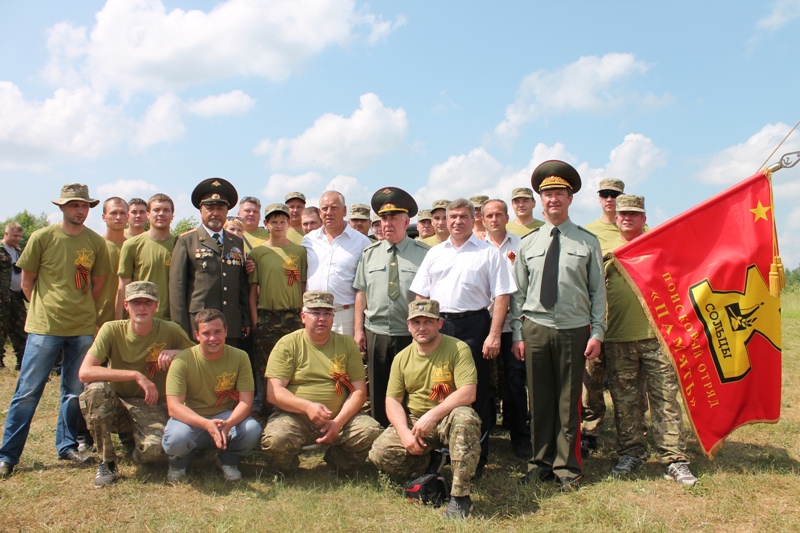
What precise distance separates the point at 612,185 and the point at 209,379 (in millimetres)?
4591

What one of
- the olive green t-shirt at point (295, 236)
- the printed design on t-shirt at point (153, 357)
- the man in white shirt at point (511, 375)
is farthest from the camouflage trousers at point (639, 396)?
the olive green t-shirt at point (295, 236)

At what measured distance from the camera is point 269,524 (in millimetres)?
3873

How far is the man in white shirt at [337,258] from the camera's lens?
5.72 meters

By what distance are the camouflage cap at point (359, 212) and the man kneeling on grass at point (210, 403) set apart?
2747 millimetres

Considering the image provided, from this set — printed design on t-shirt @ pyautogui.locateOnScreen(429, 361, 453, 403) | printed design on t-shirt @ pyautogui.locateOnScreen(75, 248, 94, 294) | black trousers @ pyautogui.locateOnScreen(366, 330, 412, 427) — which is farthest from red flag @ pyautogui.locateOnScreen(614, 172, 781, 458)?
printed design on t-shirt @ pyautogui.locateOnScreen(75, 248, 94, 294)

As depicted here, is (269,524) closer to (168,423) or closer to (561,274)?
(168,423)

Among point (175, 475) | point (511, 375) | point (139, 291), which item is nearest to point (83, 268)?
point (139, 291)

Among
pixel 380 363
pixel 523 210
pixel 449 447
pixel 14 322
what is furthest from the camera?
pixel 14 322

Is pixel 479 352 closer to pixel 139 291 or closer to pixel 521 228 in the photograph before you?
pixel 521 228

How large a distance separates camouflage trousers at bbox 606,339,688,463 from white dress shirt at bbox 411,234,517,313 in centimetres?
117

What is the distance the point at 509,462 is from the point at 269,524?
7.57 feet

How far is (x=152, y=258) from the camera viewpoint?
543 centimetres

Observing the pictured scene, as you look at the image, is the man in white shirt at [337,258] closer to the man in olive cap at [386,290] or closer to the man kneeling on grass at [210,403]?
the man in olive cap at [386,290]

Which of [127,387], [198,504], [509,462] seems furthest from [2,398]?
[509,462]
